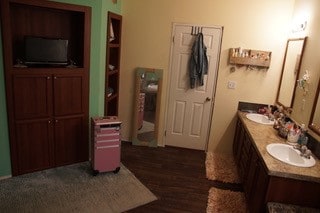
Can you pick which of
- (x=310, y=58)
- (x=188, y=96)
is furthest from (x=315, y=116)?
(x=188, y=96)

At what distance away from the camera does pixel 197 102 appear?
4.08m

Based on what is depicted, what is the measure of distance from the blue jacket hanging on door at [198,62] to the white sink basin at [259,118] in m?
0.88

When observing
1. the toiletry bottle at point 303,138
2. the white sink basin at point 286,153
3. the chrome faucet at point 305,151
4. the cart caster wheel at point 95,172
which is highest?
the toiletry bottle at point 303,138

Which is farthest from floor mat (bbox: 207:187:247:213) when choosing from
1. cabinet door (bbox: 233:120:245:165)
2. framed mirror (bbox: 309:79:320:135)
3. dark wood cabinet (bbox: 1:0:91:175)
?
dark wood cabinet (bbox: 1:0:91:175)

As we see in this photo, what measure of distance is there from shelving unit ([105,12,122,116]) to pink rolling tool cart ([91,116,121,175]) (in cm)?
67

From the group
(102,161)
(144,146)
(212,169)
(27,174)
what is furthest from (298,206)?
(27,174)

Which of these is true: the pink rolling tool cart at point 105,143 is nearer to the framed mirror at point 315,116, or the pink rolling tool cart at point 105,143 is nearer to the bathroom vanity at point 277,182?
the bathroom vanity at point 277,182

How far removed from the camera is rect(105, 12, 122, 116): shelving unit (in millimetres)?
3646

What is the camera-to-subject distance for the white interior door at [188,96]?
385cm

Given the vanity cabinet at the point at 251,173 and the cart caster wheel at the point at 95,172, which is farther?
the cart caster wheel at the point at 95,172

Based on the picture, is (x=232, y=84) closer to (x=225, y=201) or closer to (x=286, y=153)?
(x=286, y=153)

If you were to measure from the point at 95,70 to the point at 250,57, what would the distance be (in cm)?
220

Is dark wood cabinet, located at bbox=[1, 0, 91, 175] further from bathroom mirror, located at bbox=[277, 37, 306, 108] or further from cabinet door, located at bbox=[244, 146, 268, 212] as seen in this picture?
bathroom mirror, located at bbox=[277, 37, 306, 108]

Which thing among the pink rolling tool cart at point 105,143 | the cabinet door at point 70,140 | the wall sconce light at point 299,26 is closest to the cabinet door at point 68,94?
the cabinet door at point 70,140
